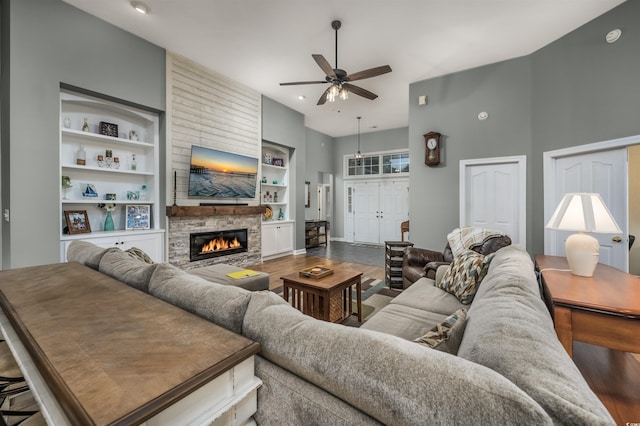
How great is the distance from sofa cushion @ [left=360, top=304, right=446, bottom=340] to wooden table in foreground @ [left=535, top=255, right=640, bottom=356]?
2.15 feet

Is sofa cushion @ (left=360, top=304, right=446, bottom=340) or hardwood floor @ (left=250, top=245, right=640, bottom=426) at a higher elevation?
sofa cushion @ (left=360, top=304, right=446, bottom=340)

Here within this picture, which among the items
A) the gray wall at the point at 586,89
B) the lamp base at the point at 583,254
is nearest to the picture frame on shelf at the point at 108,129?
the lamp base at the point at 583,254

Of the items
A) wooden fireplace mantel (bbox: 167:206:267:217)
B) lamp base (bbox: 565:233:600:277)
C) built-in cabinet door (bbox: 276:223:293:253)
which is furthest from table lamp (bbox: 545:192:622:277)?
built-in cabinet door (bbox: 276:223:293:253)

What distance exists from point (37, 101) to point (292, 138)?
423 cm

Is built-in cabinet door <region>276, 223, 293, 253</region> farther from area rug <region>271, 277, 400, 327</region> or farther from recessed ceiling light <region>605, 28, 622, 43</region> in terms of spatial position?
recessed ceiling light <region>605, 28, 622, 43</region>

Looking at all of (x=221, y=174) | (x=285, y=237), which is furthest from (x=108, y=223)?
(x=285, y=237)

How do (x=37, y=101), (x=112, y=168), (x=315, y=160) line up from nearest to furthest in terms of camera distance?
(x=37, y=101) < (x=112, y=168) < (x=315, y=160)

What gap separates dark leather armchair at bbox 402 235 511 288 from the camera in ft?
9.64

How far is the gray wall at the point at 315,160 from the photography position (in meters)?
7.95

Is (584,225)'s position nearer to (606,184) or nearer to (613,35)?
(606,184)

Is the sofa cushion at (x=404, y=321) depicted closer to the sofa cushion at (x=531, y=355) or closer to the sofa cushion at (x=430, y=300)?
the sofa cushion at (x=430, y=300)

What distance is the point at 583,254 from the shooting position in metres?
1.82

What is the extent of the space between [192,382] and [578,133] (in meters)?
4.68

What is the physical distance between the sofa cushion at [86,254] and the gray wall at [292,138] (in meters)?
3.95
